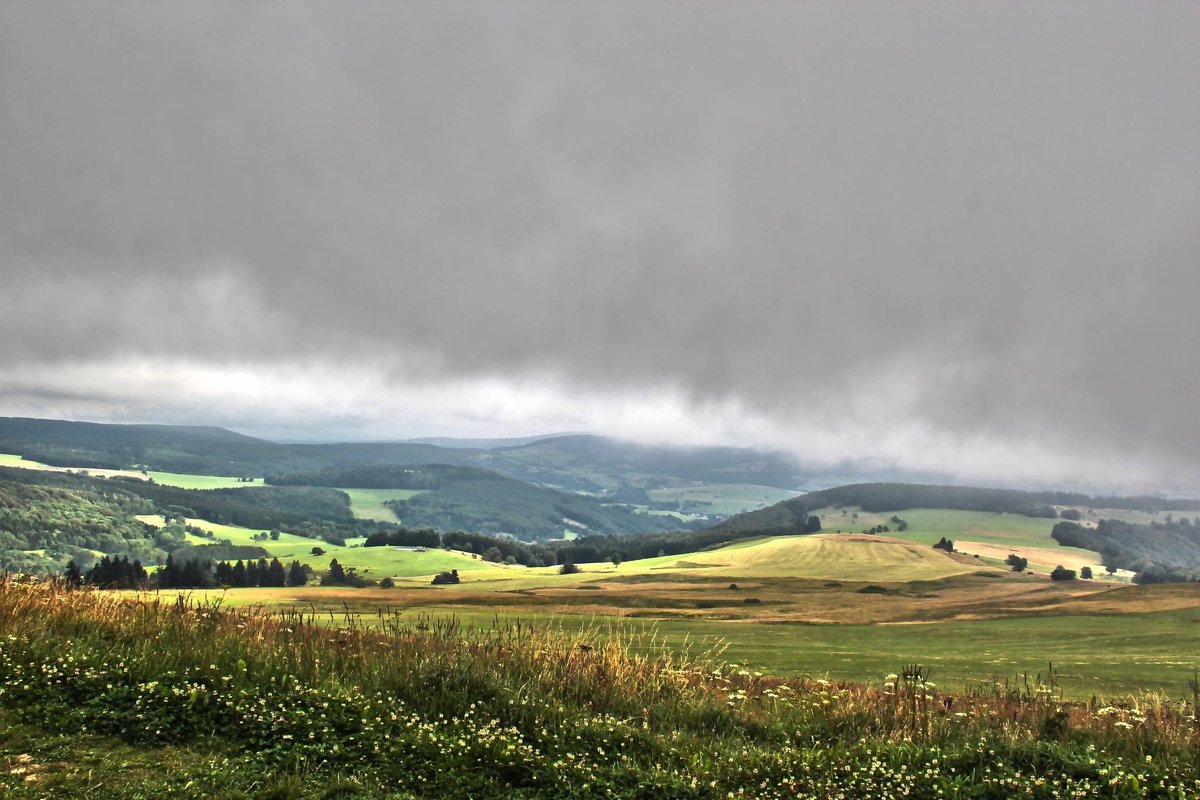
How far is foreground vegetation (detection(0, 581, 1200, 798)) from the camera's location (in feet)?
26.5

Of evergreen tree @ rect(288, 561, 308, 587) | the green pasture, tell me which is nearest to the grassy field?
the green pasture

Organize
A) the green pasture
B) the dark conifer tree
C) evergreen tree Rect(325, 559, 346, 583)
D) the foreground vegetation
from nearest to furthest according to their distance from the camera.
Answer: the foreground vegetation
the green pasture
the dark conifer tree
evergreen tree Rect(325, 559, 346, 583)

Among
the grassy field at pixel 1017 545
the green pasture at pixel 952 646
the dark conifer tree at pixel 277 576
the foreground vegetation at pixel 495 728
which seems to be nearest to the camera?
the foreground vegetation at pixel 495 728

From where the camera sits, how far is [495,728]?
9.20 metres

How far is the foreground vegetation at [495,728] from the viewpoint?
8.06 meters

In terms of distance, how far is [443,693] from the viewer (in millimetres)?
10250

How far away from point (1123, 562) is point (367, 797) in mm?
176855

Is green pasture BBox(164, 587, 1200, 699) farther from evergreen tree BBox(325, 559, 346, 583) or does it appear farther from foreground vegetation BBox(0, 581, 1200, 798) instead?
evergreen tree BBox(325, 559, 346, 583)

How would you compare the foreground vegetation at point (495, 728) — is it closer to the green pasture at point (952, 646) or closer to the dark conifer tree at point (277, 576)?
the green pasture at point (952, 646)

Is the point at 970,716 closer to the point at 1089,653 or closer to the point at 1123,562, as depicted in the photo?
the point at 1089,653

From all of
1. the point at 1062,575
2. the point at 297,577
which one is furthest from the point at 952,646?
the point at 297,577

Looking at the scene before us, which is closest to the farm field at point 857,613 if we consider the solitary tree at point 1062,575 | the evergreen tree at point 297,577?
the solitary tree at point 1062,575

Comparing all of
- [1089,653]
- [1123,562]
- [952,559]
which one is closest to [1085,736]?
[1089,653]

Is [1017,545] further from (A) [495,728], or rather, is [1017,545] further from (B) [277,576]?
(A) [495,728]
